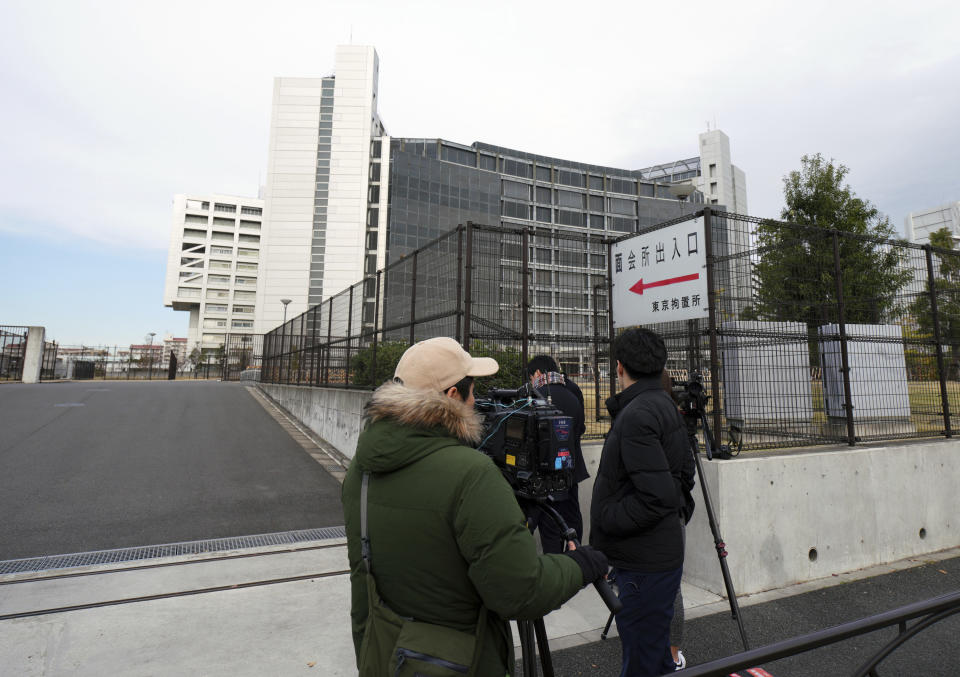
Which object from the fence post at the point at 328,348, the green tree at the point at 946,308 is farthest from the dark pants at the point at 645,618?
the fence post at the point at 328,348

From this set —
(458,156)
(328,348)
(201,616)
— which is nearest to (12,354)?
(328,348)

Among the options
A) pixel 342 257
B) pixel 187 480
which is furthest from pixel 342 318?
pixel 342 257

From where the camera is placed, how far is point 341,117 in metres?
64.7

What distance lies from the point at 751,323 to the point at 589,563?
502 cm

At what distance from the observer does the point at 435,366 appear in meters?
1.54

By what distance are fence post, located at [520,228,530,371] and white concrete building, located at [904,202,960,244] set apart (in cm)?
8253

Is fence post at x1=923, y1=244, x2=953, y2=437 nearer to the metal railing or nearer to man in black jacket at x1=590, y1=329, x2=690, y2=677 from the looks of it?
man in black jacket at x1=590, y1=329, x2=690, y2=677

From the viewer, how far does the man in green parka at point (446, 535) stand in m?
1.30

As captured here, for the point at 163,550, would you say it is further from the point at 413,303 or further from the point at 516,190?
the point at 516,190

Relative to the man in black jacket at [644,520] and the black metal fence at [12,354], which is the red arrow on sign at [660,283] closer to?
the man in black jacket at [644,520]

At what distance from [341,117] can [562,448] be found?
72331 mm

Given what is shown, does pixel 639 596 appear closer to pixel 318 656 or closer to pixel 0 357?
pixel 318 656

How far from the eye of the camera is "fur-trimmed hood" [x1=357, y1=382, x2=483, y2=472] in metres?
1.35

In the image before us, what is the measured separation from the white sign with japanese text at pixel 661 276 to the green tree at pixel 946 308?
151 inches
